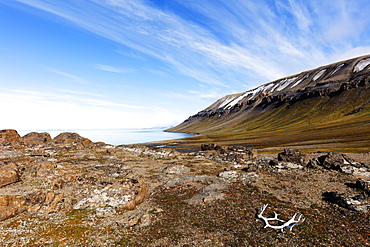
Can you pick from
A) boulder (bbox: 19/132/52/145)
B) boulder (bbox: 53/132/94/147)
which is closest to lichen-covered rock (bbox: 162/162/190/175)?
boulder (bbox: 53/132/94/147)

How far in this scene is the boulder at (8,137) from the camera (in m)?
70.6

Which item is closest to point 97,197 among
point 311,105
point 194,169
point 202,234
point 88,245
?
point 88,245

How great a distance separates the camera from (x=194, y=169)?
4425cm

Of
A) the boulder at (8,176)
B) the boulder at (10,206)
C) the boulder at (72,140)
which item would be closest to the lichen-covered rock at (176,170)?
the boulder at (8,176)

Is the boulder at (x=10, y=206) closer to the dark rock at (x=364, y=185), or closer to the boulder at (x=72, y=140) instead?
the dark rock at (x=364, y=185)

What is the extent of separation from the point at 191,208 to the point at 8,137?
86.0 m

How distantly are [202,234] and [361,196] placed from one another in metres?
20.2

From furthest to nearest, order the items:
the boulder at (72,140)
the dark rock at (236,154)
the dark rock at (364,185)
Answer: the boulder at (72,140) < the dark rock at (236,154) < the dark rock at (364,185)

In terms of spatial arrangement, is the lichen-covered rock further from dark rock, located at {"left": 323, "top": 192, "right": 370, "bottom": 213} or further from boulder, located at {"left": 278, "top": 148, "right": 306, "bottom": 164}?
dark rock, located at {"left": 323, "top": 192, "right": 370, "bottom": 213}

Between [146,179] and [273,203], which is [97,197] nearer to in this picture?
[146,179]

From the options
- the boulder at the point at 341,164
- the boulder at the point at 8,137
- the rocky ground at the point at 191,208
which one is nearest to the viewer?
the rocky ground at the point at 191,208

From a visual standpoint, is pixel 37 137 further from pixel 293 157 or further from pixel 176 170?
pixel 293 157

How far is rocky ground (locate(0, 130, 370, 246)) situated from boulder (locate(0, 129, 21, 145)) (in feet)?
165

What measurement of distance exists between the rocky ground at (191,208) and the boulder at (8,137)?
165 ft
